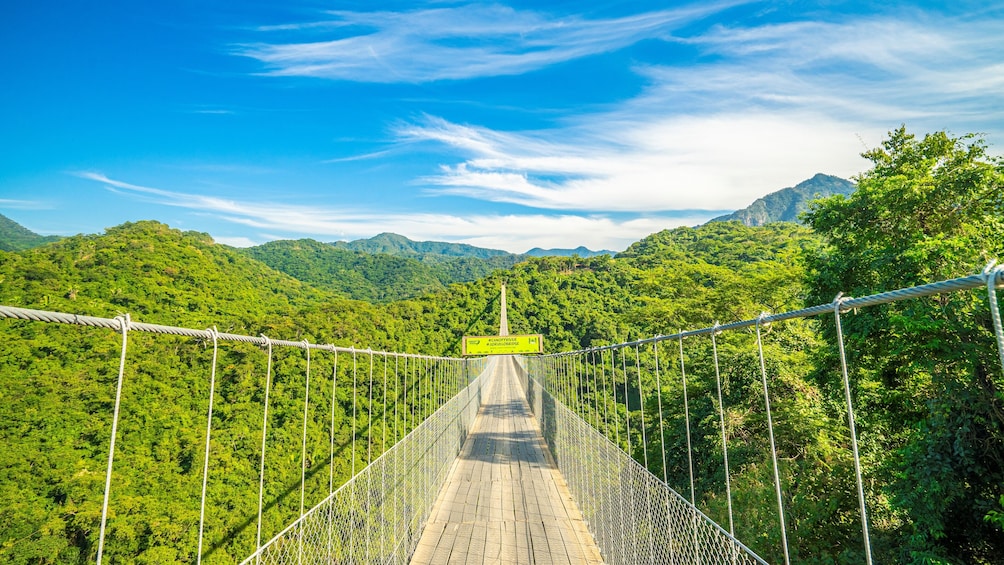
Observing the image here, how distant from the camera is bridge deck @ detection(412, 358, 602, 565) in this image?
150 inches

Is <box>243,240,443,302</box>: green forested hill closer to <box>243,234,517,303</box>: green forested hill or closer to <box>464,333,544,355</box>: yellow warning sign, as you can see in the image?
<box>243,234,517,303</box>: green forested hill

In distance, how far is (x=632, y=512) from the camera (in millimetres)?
2857

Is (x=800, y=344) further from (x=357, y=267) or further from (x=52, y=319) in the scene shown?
(x=357, y=267)

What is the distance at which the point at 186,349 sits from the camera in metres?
16.5

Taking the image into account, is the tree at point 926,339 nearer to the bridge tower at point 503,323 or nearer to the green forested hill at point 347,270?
the bridge tower at point 503,323

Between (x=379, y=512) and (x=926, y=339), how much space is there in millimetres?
5697

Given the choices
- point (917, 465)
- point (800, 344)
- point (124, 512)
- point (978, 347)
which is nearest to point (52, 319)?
point (917, 465)

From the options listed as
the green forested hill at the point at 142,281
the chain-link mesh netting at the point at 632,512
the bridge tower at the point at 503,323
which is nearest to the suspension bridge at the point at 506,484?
the chain-link mesh netting at the point at 632,512

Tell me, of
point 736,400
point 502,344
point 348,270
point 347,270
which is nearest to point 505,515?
point 736,400

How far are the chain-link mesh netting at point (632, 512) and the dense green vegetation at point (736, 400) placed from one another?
1.93 ft

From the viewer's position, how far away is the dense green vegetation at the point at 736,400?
4.21 metres

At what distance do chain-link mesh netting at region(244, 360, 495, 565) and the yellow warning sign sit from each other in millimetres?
18984

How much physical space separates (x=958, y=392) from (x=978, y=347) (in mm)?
537

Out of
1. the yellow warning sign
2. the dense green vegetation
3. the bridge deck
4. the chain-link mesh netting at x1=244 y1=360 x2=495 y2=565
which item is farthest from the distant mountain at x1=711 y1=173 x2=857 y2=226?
the chain-link mesh netting at x1=244 y1=360 x2=495 y2=565
